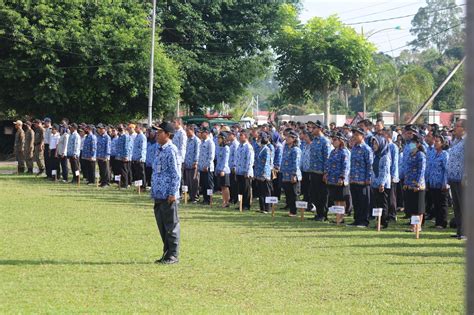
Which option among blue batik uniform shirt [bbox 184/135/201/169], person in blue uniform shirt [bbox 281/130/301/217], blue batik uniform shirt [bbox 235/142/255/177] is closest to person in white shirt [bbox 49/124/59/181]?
blue batik uniform shirt [bbox 184/135/201/169]

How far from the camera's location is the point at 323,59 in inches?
1612

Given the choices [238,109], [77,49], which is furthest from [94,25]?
[238,109]

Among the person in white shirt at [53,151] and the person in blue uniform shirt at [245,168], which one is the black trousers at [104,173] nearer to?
the person in white shirt at [53,151]

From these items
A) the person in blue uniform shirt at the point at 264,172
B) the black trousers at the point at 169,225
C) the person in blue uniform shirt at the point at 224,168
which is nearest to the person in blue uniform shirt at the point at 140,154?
the person in blue uniform shirt at the point at 224,168

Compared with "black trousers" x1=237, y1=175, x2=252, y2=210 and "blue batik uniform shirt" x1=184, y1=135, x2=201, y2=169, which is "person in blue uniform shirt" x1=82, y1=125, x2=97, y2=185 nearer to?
"blue batik uniform shirt" x1=184, y1=135, x2=201, y2=169

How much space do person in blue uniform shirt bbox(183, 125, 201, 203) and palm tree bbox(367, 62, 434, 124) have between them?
33.9 metres

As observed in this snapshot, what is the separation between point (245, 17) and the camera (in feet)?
169

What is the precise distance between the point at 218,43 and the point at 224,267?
41219mm

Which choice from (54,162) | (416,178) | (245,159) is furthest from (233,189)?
(54,162)

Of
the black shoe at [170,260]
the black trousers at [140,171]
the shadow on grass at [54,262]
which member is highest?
the black trousers at [140,171]

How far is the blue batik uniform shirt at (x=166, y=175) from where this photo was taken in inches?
456

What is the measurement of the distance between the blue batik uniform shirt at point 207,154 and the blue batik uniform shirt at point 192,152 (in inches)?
7.6

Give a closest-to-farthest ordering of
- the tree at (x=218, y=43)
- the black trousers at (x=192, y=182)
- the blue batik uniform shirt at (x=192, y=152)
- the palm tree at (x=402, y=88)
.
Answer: the blue batik uniform shirt at (x=192, y=152)
the black trousers at (x=192, y=182)
the tree at (x=218, y=43)
the palm tree at (x=402, y=88)

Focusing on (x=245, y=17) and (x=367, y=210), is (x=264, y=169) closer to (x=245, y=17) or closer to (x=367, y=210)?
(x=367, y=210)
